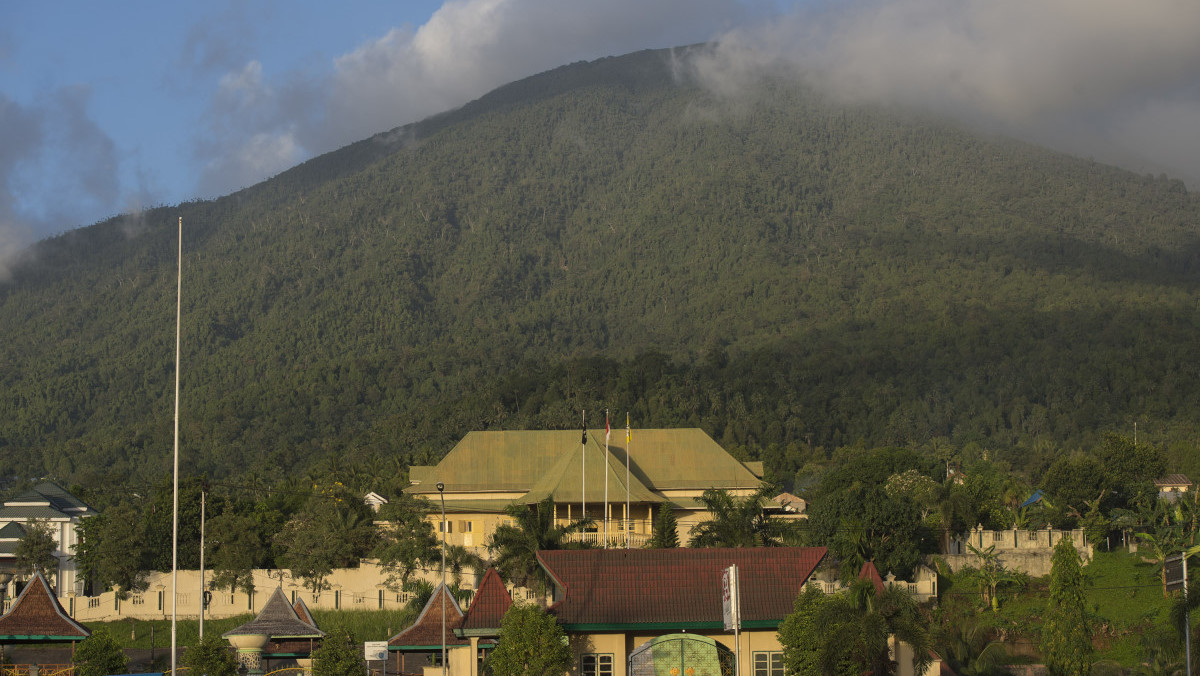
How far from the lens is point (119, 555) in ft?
209

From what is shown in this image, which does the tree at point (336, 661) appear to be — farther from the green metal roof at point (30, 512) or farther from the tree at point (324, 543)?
the green metal roof at point (30, 512)

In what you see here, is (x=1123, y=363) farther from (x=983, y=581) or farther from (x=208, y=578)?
(x=208, y=578)

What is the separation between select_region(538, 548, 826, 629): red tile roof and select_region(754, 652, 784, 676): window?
3.74ft

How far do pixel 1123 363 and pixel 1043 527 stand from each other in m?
111

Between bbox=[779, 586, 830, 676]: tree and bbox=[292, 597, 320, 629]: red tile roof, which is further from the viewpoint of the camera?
bbox=[292, 597, 320, 629]: red tile roof

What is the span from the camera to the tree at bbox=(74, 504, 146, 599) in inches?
2482

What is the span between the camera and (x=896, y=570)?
61125 millimetres

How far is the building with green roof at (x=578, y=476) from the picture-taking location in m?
68.6

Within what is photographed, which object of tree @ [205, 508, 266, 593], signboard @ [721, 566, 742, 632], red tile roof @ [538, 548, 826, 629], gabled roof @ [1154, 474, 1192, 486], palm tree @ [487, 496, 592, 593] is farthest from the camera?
gabled roof @ [1154, 474, 1192, 486]

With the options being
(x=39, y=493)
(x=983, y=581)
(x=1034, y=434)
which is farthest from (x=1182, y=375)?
(x=39, y=493)

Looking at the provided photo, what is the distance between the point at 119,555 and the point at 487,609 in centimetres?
3314

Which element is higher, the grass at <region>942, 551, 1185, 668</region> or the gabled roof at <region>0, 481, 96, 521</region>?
the gabled roof at <region>0, 481, 96, 521</region>

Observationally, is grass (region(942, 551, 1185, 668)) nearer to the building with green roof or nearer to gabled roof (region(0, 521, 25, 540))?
the building with green roof

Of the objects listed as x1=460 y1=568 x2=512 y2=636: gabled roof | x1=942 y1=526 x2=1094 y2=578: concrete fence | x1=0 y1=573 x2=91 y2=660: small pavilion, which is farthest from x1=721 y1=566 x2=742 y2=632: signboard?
x1=942 y1=526 x2=1094 y2=578: concrete fence
